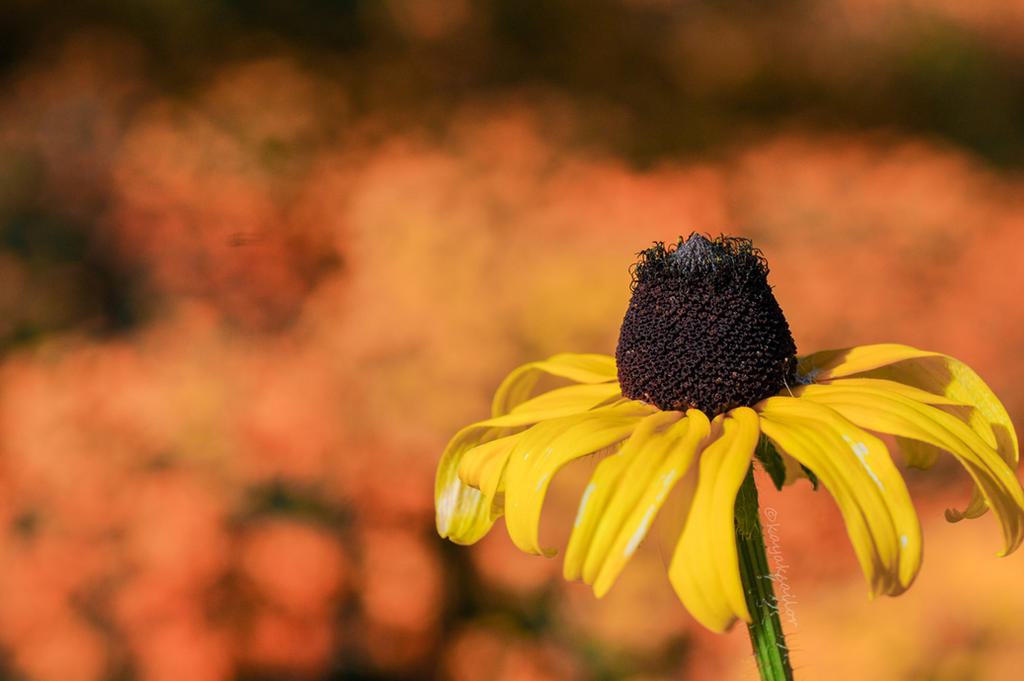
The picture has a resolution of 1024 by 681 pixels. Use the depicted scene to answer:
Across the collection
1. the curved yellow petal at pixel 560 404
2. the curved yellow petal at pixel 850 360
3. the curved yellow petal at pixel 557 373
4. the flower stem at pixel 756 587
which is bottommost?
the flower stem at pixel 756 587

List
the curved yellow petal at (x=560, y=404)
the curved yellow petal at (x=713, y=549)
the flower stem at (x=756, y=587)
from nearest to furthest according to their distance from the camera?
the curved yellow petal at (x=713, y=549) → the flower stem at (x=756, y=587) → the curved yellow petal at (x=560, y=404)

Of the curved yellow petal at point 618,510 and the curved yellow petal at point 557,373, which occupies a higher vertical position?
the curved yellow petal at point 557,373

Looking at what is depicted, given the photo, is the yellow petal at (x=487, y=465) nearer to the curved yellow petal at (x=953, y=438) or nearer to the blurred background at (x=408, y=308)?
the curved yellow petal at (x=953, y=438)

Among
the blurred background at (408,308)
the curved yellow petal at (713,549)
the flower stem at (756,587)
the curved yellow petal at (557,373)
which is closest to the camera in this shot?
the curved yellow petal at (713,549)

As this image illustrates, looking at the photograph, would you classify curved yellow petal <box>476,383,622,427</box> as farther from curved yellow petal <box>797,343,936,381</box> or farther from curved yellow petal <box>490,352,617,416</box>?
curved yellow petal <box>797,343,936,381</box>

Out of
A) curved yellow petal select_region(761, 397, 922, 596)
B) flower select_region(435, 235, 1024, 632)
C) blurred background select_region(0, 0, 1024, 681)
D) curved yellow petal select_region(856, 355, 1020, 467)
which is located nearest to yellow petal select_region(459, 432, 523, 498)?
flower select_region(435, 235, 1024, 632)

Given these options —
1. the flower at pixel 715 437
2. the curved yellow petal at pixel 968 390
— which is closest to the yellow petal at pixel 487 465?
the flower at pixel 715 437

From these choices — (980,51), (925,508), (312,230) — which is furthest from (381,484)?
(980,51)
